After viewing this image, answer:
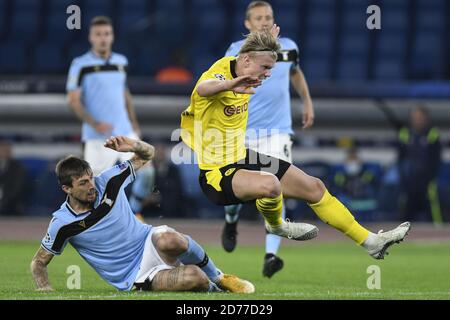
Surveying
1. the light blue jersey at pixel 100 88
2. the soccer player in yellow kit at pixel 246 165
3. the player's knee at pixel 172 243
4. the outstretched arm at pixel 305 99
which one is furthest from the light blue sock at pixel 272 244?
the light blue jersey at pixel 100 88

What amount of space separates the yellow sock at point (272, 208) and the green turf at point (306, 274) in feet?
1.66

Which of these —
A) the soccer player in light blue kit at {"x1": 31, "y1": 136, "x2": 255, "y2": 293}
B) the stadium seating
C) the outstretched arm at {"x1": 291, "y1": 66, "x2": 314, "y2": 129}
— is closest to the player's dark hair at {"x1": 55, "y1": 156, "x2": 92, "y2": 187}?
the soccer player in light blue kit at {"x1": 31, "y1": 136, "x2": 255, "y2": 293}

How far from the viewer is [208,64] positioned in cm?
1900

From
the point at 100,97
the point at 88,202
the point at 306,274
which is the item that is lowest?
the point at 306,274

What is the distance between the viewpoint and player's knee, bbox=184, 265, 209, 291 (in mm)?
7922

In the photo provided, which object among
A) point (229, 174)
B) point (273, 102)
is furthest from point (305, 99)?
point (229, 174)

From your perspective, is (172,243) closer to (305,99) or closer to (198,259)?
(198,259)

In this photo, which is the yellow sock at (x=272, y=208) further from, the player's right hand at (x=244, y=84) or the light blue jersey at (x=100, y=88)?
the light blue jersey at (x=100, y=88)

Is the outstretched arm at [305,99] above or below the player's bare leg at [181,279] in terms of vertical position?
above

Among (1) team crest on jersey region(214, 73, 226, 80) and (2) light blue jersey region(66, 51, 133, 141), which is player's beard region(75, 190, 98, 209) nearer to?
(1) team crest on jersey region(214, 73, 226, 80)

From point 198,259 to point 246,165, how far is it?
2.68ft

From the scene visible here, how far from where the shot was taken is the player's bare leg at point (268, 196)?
8.12 m
